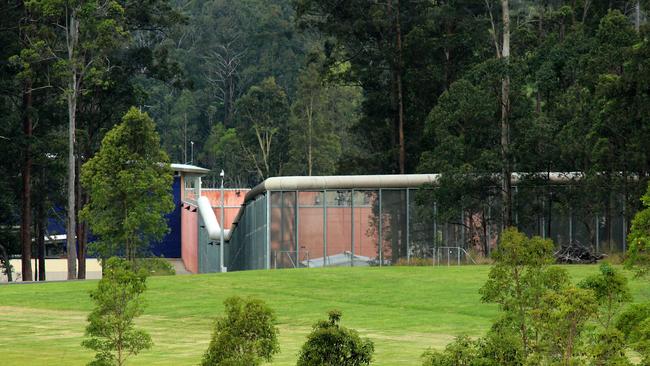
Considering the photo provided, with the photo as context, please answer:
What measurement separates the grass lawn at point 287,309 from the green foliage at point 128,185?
1850 mm

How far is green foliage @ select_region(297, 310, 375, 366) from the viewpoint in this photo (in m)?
19.8

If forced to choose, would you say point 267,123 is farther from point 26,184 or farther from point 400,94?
point 26,184

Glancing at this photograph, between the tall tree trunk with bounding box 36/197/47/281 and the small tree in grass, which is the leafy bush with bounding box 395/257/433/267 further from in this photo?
the small tree in grass

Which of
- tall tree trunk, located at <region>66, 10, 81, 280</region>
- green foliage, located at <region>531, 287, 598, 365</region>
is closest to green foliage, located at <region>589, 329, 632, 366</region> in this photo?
green foliage, located at <region>531, 287, 598, 365</region>

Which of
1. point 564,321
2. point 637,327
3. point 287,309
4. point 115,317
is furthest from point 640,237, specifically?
point 287,309

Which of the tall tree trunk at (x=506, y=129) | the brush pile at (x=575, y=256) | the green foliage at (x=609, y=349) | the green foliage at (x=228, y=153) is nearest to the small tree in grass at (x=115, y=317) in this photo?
the green foliage at (x=609, y=349)

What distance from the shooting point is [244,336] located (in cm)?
2030

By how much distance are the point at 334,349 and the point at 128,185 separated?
27863mm

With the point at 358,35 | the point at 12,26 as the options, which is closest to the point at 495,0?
the point at 358,35

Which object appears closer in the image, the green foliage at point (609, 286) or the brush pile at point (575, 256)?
the green foliage at point (609, 286)

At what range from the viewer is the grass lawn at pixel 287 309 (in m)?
32.2

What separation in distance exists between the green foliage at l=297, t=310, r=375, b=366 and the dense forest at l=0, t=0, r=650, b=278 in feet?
88.4

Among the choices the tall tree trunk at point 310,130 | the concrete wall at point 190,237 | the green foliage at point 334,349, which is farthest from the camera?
the tall tree trunk at point 310,130

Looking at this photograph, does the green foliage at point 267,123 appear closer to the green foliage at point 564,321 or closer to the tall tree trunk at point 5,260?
the tall tree trunk at point 5,260
